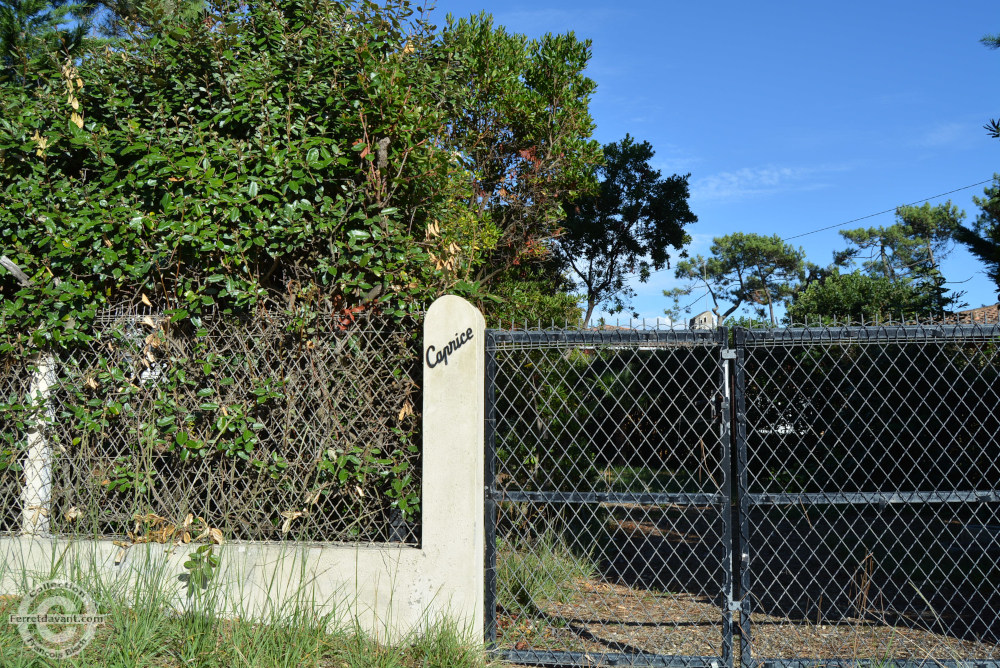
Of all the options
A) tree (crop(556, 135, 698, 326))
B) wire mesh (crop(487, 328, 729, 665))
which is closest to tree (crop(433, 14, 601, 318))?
wire mesh (crop(487, 328, 729, 665))

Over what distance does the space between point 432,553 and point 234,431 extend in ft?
4.42

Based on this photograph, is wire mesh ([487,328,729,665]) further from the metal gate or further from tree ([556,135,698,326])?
tree ([556,135,698,326])

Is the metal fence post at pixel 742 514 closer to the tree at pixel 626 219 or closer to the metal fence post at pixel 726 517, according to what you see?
the metal fence post at pixel 726 517

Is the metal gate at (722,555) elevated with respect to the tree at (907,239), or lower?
lower

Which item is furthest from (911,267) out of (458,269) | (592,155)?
(458,269)

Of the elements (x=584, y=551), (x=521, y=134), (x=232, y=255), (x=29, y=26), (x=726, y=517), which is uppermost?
(x=29, y=26)

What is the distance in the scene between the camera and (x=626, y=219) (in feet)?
67.3

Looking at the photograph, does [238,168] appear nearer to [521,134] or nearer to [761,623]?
[761,623]

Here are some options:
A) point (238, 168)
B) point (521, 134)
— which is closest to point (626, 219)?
point (521, 134)

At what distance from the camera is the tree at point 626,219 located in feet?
65.4

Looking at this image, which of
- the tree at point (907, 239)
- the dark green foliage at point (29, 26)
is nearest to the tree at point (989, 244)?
the dark green foliage at point (29, 26)
